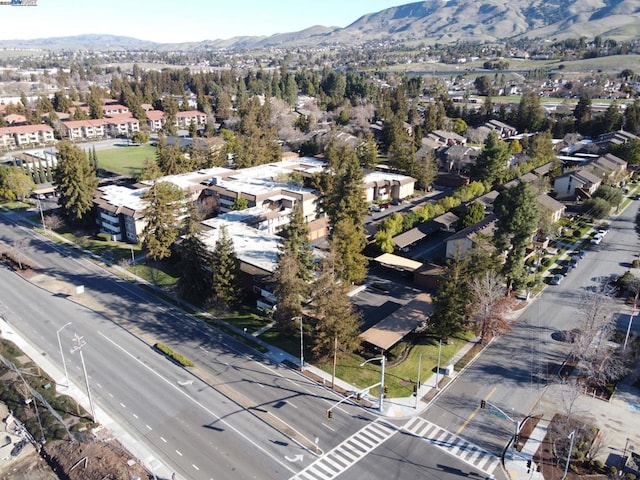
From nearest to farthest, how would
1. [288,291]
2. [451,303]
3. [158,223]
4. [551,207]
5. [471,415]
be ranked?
[471,415]
[451,303]
[288,291]
[158,223]
[551,207]

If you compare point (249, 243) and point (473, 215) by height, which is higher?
point (473, 215)

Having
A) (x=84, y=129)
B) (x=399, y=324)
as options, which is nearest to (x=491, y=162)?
(x=399, y=324)

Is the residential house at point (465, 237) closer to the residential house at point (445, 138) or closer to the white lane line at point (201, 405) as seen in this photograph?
the white lane line at point (201, 405)

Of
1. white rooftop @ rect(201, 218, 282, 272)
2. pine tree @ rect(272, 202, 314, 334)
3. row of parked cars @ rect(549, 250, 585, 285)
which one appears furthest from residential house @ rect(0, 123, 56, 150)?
row of parked cars @ rect(549, 250, 585, 285)

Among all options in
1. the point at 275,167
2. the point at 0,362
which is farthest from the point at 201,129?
the point at 0,362

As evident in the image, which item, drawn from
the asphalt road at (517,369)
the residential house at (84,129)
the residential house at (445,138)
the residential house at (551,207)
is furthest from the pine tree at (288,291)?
the residential house at (84,129)

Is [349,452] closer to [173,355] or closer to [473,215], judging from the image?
[173,355]

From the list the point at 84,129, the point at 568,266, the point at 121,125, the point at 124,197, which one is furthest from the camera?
the point at 121,125

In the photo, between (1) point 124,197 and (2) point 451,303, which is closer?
(2) point 451,303
